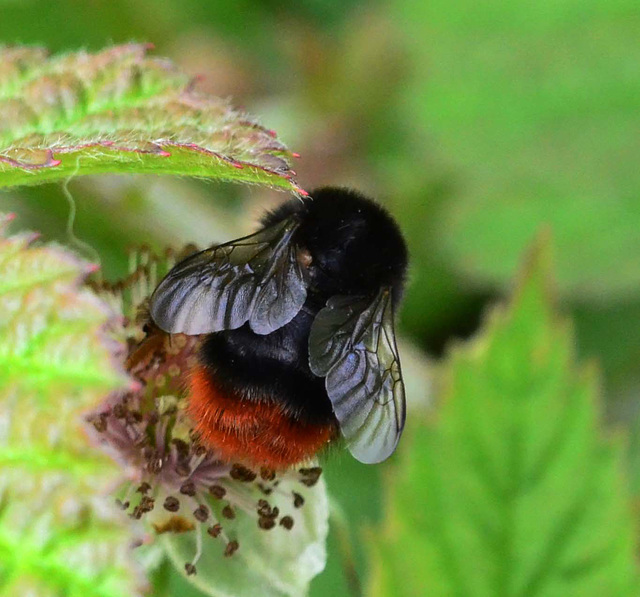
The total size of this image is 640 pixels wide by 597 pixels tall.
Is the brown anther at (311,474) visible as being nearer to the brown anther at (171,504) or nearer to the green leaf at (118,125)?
the brown anther at (171,504)

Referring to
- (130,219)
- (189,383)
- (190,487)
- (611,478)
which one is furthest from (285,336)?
(130,219)

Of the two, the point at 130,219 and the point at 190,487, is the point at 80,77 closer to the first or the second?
the point at 190,487

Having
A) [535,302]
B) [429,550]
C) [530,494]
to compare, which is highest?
[535,302]

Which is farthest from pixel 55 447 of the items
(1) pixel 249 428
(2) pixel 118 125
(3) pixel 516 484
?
(3) pixel 516 484

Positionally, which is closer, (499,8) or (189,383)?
(189,383)

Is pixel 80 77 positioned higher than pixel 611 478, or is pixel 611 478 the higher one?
pixel 80 77

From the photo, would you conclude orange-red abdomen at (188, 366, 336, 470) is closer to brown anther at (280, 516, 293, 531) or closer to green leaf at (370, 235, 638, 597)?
brown anther at (280, 516, 293, 531)

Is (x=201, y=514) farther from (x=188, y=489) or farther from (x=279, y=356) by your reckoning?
(x=279, y=356)
